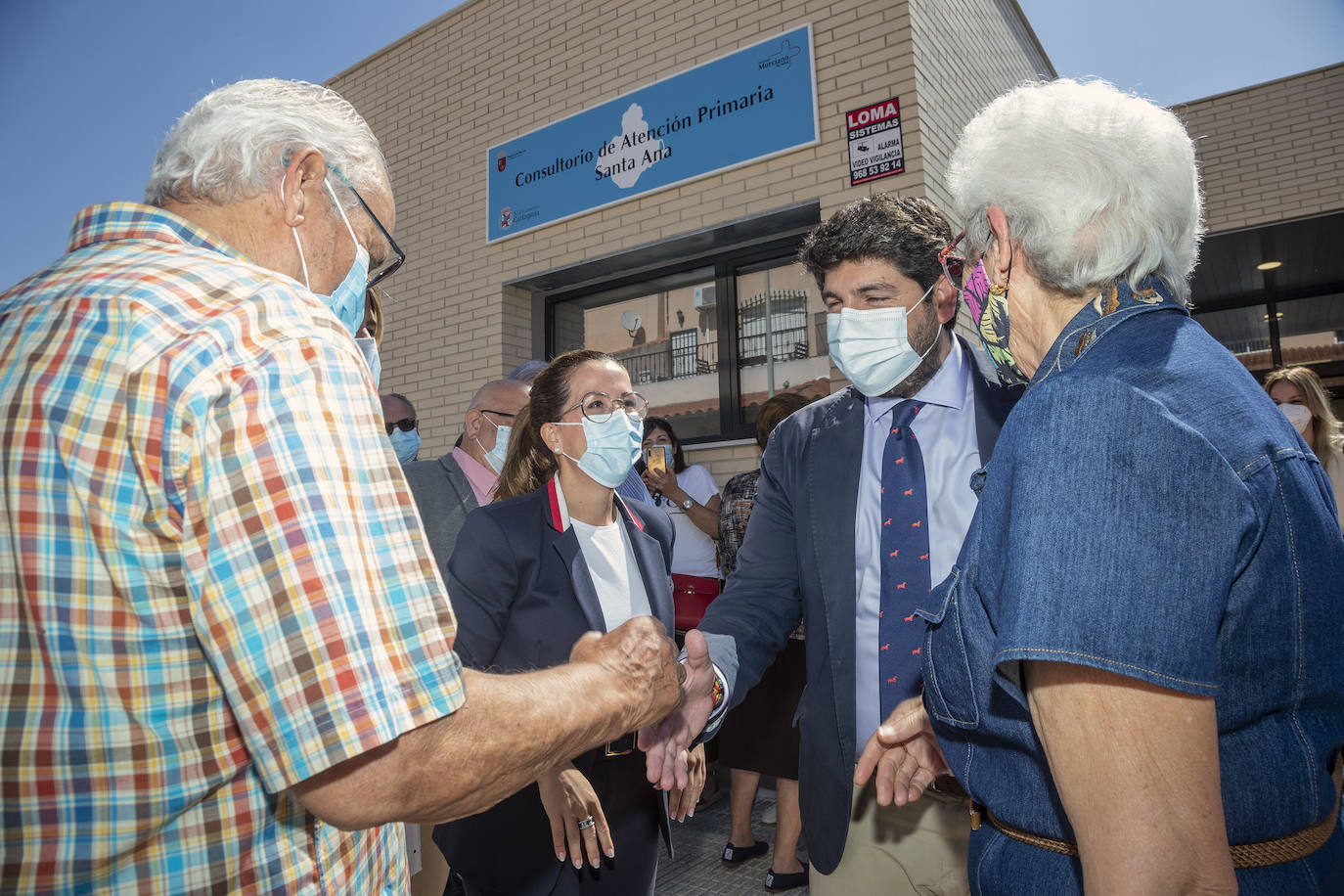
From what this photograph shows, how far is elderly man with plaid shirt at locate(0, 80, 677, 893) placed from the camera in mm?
807

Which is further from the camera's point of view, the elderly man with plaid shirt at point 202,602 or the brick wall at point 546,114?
the brick wall at point 546,114

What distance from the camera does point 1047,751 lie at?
2.98 feet

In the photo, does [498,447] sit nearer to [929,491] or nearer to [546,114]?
[929,491]

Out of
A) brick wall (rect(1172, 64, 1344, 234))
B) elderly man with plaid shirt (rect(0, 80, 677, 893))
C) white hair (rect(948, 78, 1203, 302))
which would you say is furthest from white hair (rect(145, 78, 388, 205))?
brick wall (rect(1172, 64, 1344, 234))

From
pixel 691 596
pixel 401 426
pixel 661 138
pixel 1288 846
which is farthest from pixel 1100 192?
pixel 661 138

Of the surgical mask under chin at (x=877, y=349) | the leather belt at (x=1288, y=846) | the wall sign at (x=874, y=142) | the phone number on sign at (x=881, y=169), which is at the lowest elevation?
the leather belt at (x=1288, y=846)

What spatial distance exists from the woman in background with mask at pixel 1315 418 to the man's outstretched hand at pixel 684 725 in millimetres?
4803

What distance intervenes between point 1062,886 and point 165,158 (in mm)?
1703

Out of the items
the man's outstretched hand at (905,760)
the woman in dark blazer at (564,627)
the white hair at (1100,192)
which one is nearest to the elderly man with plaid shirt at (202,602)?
the man's outstretched hand at (905,760)

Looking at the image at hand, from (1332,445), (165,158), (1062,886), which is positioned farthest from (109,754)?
(1332,445)

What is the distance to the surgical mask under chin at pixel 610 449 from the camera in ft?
9.25

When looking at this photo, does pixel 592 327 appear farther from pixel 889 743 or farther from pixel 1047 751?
pixel 1047 751

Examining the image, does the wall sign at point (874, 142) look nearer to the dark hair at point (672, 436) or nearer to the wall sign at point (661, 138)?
the wall sign at point (661, 138)

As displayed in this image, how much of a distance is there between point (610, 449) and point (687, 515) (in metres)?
2.32
